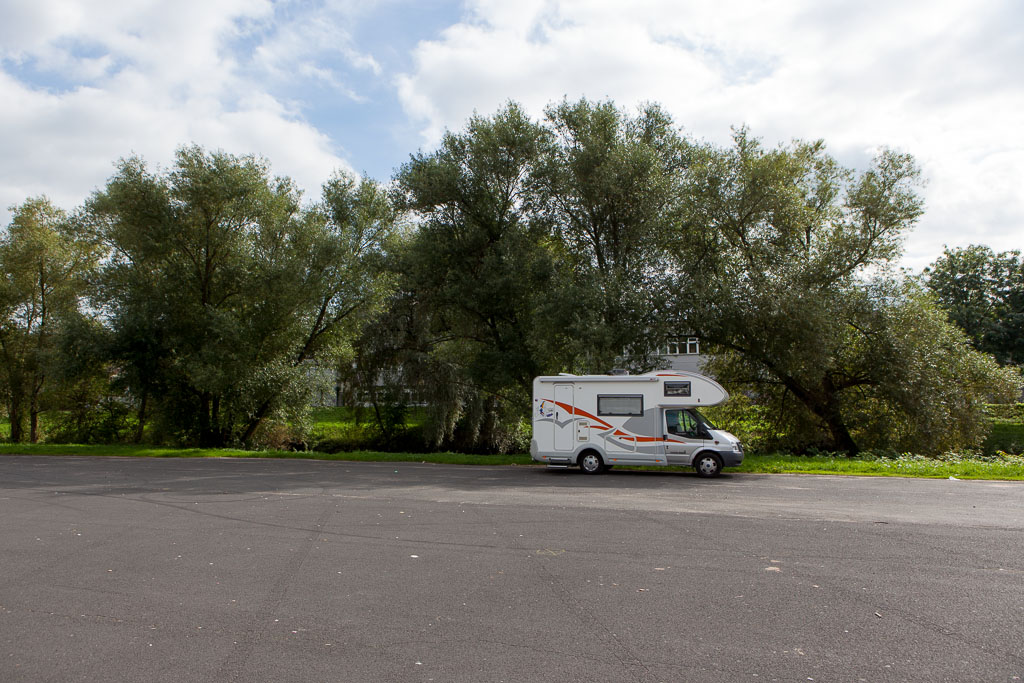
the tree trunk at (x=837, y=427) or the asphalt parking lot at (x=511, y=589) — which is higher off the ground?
the tree trunk at (x=837, y=427)

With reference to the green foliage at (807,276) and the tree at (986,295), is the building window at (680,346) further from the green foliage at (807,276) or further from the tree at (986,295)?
the tree at (986,295)

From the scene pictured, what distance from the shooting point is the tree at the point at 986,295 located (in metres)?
46.1

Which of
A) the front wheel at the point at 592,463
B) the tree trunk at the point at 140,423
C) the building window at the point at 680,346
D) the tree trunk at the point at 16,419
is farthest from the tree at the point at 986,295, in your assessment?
the tree trunk at the point at 16,419

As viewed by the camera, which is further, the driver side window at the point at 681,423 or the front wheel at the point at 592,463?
the front wheel at the point at 592,463

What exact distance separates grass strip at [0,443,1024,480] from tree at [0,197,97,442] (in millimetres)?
7517

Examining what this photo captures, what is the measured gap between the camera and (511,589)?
6.77 metres

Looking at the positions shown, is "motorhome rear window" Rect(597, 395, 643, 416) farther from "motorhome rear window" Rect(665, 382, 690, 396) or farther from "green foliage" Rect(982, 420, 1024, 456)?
"green foliage" Rect(982, 420, 1024, 456)

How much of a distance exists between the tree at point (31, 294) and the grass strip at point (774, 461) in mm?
7517

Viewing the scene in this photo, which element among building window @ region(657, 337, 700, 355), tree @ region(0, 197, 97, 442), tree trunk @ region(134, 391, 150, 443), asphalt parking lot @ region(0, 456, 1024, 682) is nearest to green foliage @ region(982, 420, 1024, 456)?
building window @ region(657, 337, 700, 355)

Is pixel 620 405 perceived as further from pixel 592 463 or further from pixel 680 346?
pixel 680 346

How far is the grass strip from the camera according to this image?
59.0 feet

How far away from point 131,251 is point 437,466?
738 inches

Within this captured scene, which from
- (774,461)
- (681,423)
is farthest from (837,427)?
(681,423)

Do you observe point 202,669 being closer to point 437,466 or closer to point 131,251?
point 437,466
